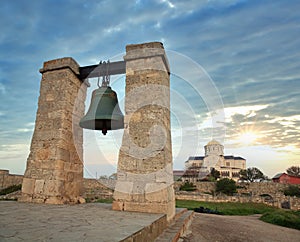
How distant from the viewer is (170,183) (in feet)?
11.1

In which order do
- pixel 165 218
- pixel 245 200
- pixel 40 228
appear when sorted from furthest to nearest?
pixel 245 200
pixel 165 218
pixel 40 228

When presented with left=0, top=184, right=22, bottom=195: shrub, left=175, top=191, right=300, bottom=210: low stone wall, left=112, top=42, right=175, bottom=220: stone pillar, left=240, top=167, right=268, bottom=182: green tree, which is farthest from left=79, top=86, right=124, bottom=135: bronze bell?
left=240, top=167, right=268, bottom=182: green tree

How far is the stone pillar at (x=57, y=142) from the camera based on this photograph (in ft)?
12.5

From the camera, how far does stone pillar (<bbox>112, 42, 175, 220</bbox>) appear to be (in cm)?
320

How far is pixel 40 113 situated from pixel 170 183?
2.84 meters

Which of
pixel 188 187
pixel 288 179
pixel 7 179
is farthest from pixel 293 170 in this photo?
pixel 7 179

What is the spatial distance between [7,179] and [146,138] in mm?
14673

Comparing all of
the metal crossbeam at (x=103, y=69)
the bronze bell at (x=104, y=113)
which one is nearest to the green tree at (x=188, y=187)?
the metal crossbeam at (x=103, y=69)

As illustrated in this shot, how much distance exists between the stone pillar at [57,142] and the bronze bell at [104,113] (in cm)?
70

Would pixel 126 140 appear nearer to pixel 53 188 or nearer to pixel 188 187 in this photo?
pixel 53 188

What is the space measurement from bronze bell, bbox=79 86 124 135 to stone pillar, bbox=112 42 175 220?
21 centimetres

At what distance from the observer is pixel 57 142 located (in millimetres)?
3936

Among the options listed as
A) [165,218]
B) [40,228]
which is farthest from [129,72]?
[40,228]

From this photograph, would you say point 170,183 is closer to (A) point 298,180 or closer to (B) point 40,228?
(B) point 40,228
